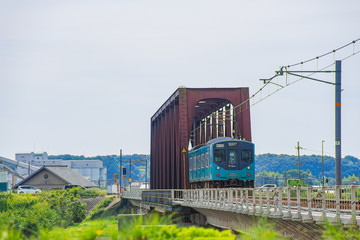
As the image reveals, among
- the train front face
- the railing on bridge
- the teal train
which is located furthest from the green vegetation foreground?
the train front face

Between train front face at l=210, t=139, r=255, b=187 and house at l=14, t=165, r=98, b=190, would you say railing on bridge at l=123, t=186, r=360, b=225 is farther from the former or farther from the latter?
house at l=14, t=165, r=98, b=190

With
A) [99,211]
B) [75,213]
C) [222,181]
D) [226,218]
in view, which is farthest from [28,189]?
[226,218]

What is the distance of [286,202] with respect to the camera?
21188 mm

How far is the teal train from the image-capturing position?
36.2 meters

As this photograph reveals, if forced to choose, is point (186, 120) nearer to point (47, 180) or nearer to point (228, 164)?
point (228, 164)

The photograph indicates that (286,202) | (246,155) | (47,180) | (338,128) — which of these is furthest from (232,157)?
(47,180)

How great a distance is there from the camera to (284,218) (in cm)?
1845

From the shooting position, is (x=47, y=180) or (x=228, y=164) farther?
(x=47, y=180)

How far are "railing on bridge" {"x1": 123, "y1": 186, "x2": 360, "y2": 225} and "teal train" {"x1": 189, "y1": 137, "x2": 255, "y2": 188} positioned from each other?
6.29ft

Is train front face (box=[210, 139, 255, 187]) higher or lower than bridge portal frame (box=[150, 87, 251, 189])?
lower

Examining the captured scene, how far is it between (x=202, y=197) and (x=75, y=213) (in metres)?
34.6

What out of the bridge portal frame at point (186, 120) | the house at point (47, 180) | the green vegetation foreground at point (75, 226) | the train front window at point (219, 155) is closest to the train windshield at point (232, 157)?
the train front window at point (219, 155)

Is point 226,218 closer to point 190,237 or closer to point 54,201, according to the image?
point 190,237

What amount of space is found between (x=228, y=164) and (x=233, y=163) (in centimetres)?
36
